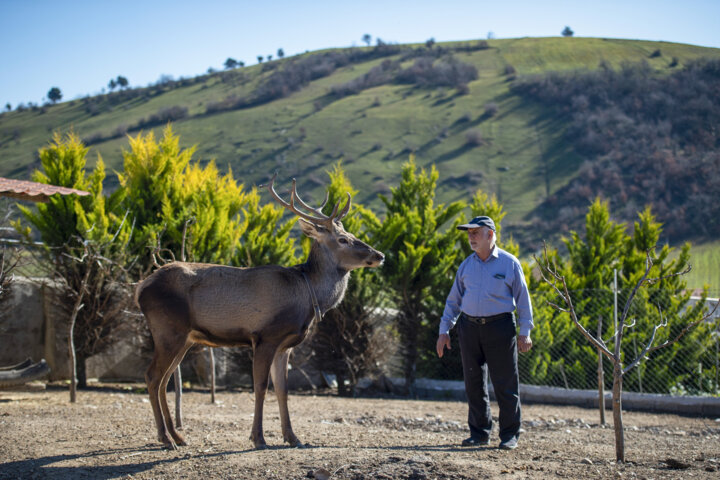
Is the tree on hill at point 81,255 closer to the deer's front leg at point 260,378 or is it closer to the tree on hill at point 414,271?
the tree on hill at point 414,271

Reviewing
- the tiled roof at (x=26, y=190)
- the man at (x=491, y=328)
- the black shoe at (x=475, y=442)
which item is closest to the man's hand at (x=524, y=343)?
the man at (x=491, y=328)

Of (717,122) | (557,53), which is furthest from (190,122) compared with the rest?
(717,122)

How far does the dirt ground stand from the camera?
5684mm

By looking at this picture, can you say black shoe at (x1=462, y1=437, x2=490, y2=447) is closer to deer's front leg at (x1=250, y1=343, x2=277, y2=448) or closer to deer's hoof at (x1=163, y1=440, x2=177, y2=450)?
deer's front leg at (x1=250, y1=343, x2=277, y2=448)

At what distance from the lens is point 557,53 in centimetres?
7669

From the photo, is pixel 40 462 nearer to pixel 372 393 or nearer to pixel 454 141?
pixel 372 393

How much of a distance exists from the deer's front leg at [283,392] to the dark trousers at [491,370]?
1.80 m

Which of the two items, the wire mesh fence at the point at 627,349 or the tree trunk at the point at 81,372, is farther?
the wire mesh fence at the point at 627,349

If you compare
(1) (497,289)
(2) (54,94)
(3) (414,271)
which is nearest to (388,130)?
(2) (54,94)

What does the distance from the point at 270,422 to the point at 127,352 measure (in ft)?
17.5

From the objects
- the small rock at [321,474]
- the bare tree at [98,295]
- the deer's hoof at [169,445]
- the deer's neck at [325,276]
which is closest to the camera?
the small rock at [321,474]

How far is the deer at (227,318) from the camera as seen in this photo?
22.4ft

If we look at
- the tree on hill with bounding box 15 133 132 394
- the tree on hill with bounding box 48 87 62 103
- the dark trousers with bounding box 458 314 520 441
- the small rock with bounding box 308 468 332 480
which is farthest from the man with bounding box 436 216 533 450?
the tree on hill with bounding box 48 87 62 103

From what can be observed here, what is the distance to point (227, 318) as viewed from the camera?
689cm
